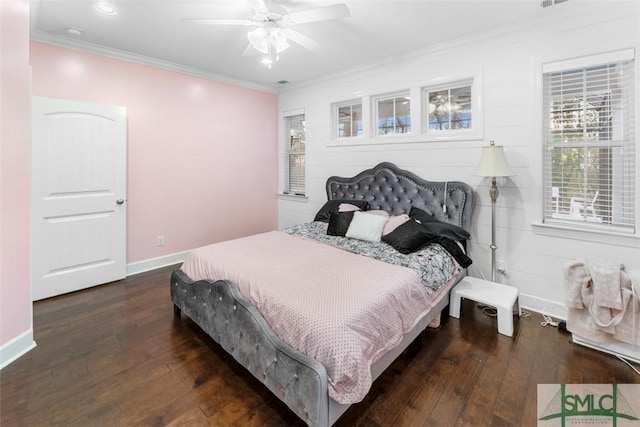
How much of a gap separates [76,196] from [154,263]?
1234 millimetres

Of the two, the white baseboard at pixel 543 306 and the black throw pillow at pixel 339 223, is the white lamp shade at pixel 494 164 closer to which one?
the white baseboard at pixel 543 306

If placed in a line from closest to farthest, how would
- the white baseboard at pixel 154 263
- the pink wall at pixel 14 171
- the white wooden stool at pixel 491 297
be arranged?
the pink wall at pixel 14 171
the white wooden stool at pixel 491 297
the white baseboard at pixel 154 263

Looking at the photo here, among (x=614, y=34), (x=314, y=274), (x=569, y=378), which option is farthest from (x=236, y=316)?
(x=614, y=34)

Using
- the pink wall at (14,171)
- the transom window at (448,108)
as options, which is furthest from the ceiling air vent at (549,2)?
the pink wall at (14,171)

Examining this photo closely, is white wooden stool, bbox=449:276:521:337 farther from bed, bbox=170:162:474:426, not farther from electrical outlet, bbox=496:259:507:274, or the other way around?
electrical outlet, bbox=496:259:507:274

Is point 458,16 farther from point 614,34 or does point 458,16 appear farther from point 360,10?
point 614,34

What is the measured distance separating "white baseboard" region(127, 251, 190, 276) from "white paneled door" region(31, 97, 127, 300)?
0.15 m

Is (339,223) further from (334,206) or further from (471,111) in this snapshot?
(471,111)

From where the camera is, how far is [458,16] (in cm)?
278

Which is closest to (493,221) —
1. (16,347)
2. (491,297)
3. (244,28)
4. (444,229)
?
(444,229)

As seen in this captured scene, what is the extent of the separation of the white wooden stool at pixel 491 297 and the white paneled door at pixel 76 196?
3830 mm

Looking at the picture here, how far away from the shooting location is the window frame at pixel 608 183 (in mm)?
2430

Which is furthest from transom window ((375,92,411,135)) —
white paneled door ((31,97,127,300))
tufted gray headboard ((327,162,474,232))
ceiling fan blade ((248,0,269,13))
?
white paneled door ((31,97,127,300))

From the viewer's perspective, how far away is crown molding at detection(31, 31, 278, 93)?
3.17 m
